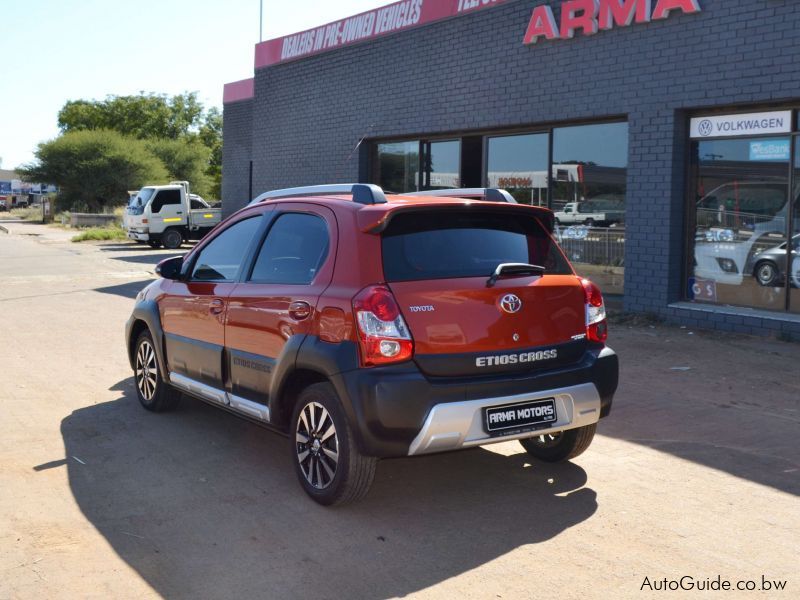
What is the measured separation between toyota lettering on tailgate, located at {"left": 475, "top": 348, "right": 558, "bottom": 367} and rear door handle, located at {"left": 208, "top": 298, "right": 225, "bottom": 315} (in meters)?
2.03

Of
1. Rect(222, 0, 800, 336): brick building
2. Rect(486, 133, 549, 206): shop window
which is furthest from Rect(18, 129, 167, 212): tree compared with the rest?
Rect(486, 133, 549, 206): shop window

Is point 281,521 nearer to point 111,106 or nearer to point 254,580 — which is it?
point 254,580

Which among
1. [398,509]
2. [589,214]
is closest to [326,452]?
[398,509]

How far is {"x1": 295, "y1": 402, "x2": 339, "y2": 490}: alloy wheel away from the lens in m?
5.03

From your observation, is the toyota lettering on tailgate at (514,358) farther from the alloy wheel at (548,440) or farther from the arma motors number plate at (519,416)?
the alloy wheel at (548,440)

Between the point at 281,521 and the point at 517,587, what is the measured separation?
1460 mm

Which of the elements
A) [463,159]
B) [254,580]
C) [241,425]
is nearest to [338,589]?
[254,580]

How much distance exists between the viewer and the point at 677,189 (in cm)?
1226

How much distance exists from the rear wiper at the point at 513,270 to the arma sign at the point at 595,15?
7893mm

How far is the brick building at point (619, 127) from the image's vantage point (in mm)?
11258

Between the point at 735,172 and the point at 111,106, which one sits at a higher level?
the point at 111,106

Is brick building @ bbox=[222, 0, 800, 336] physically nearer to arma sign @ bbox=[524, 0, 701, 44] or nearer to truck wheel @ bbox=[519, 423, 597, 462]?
arma sign @ bbox=[524, 0, 701, 44]

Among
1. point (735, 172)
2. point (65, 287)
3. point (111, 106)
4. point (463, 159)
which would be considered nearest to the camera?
point (735, 172)

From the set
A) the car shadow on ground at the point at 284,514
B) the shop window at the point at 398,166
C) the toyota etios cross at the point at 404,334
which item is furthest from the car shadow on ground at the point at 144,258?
the toyota etios cross at the point at 404,334
